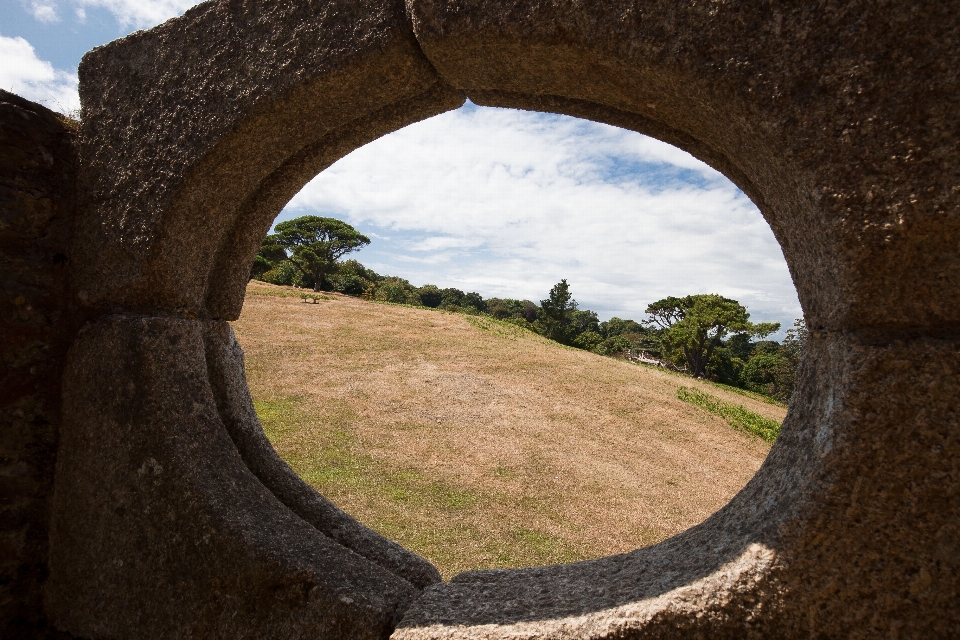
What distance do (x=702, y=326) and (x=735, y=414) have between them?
1873 cm

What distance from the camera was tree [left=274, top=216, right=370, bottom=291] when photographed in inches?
1298

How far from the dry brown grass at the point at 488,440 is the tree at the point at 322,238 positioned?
16.1 meters

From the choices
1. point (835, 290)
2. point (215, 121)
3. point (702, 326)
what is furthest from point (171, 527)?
point (702, 326)

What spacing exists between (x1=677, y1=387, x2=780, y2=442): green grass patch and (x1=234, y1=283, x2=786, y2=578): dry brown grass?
475 mm

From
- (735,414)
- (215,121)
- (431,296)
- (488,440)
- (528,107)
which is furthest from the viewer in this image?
(431,296)

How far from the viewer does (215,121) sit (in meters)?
2.03

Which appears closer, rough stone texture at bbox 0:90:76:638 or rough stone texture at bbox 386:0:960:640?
rough stone texture at bbox 386:0:960:640

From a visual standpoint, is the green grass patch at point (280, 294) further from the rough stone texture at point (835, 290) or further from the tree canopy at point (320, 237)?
the rough stone texture at point (835, 290)

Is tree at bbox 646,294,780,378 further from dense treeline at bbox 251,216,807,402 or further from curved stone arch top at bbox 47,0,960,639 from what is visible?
curved stone arch top at bbox 47,0,960,639

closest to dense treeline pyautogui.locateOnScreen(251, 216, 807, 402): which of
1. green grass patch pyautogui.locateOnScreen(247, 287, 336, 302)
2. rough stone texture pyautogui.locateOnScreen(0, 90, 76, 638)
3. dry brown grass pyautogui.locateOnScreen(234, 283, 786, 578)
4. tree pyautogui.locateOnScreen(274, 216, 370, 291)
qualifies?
tree pyautogui.locateOnScreen(274, 216, 370, 291)

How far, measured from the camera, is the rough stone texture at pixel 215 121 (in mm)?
1898

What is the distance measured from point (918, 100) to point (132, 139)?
2.80m

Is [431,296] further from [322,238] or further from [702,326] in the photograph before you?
[702,326]

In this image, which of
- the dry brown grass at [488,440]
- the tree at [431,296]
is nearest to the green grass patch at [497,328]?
the dry brown grass at [488,440]
